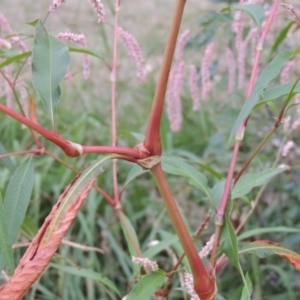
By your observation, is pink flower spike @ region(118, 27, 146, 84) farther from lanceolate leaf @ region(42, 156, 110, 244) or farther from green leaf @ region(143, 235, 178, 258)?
lanceolate leaf @ region(42, 156, 110, 244)

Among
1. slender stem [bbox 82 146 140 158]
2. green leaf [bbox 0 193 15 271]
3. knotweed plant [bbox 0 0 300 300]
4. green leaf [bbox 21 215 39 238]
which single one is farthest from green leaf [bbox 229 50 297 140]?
green leaf [bbox 21 215 39 238]

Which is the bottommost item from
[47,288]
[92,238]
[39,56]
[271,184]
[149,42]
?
[47,288]

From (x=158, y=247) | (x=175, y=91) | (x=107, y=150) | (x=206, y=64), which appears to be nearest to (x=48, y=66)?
(x=107, y=150)

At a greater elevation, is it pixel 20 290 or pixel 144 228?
pixel 20 290

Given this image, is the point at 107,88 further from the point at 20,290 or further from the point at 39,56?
the point at 20,290

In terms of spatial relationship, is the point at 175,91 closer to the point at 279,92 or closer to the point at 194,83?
the point at 194,83

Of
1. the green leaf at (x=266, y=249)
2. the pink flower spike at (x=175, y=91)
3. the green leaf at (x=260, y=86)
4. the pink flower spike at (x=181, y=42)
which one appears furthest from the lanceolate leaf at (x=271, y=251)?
the pink flower spike at (x=175, y=91)

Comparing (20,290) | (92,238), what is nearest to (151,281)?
(20,290)
